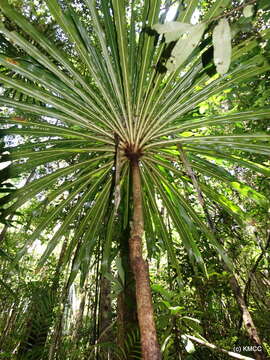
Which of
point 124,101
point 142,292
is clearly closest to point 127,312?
point 142,292

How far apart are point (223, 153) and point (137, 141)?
30.2 inches

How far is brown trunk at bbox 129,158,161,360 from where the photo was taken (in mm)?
1011

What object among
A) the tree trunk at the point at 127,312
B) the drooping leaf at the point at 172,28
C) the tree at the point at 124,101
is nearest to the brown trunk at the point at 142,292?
the tree at the point at 124,101

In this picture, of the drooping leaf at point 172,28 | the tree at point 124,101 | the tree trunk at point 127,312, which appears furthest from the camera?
the tree trunk at point 127,312

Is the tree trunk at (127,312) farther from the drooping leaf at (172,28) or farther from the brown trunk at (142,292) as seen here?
the drooping leaf at (172,28)

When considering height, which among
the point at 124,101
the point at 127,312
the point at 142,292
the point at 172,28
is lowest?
the point at 142,292

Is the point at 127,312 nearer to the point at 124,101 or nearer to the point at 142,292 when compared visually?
the point at 142,292

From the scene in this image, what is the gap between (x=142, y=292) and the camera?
1202mm

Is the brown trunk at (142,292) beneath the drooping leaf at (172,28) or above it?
beneath

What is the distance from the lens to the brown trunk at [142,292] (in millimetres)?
1011

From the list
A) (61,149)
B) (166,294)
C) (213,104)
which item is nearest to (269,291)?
(166,294)

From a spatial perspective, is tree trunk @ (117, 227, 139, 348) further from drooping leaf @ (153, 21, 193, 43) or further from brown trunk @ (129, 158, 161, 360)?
drooping leaf @ (153, 21, 193, 43)

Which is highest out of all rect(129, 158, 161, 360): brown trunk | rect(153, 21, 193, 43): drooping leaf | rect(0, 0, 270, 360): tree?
rect(0, 0, 270, 360): tree

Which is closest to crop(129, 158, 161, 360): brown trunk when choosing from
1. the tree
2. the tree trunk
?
the tree
